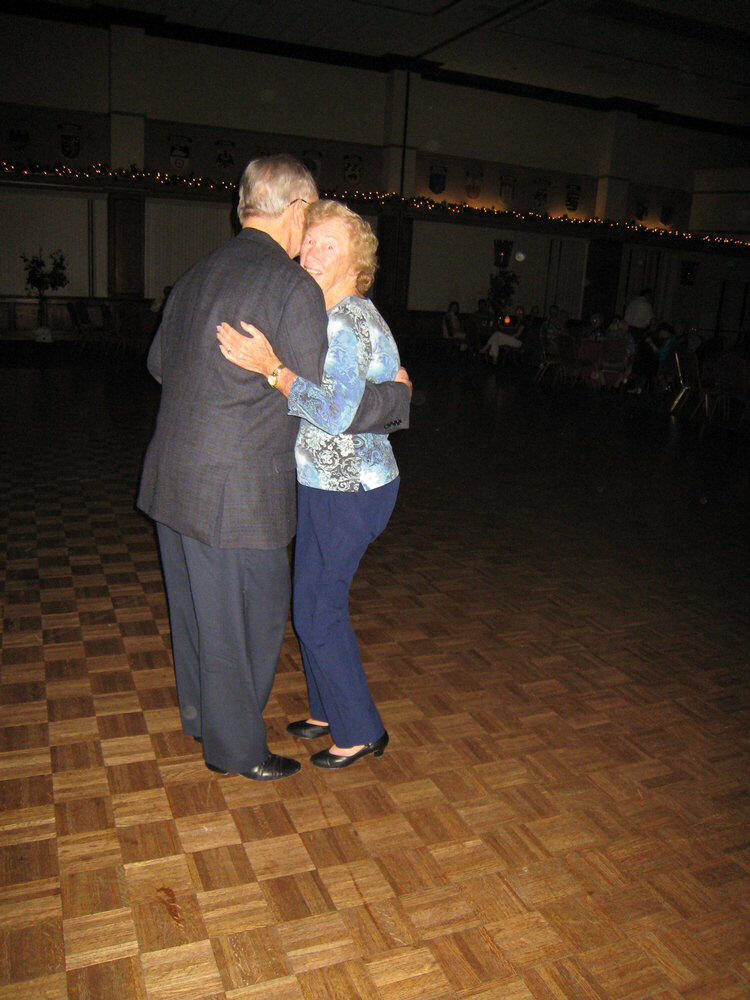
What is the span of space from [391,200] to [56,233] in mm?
5840

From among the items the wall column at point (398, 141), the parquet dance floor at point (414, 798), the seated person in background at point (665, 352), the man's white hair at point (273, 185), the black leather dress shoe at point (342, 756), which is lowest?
the parquet dance floor at point (414, 798)

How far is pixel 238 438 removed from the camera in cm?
168

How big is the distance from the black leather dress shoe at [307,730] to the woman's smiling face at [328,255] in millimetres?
1213

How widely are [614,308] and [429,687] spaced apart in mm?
16413

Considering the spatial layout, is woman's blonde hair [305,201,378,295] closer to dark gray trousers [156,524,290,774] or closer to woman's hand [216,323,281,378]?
woman's hand [216,323,281,378]

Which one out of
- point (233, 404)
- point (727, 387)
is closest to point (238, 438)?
point (233, 404)

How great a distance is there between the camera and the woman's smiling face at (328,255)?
1744mm

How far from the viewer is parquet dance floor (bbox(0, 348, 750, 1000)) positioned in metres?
1.50

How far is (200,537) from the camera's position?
1.72m

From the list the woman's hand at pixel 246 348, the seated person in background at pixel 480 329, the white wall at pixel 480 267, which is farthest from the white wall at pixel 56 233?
the woman's hand at pixel 246 348

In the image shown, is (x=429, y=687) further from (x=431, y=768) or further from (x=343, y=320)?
(x=343, y=320)

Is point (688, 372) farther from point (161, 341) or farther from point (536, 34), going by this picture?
point (161, 341)

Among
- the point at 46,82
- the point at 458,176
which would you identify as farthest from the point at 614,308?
the point at 46,82

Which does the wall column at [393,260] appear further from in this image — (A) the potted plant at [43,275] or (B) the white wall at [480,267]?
(A) the potted plant at [43,275]
